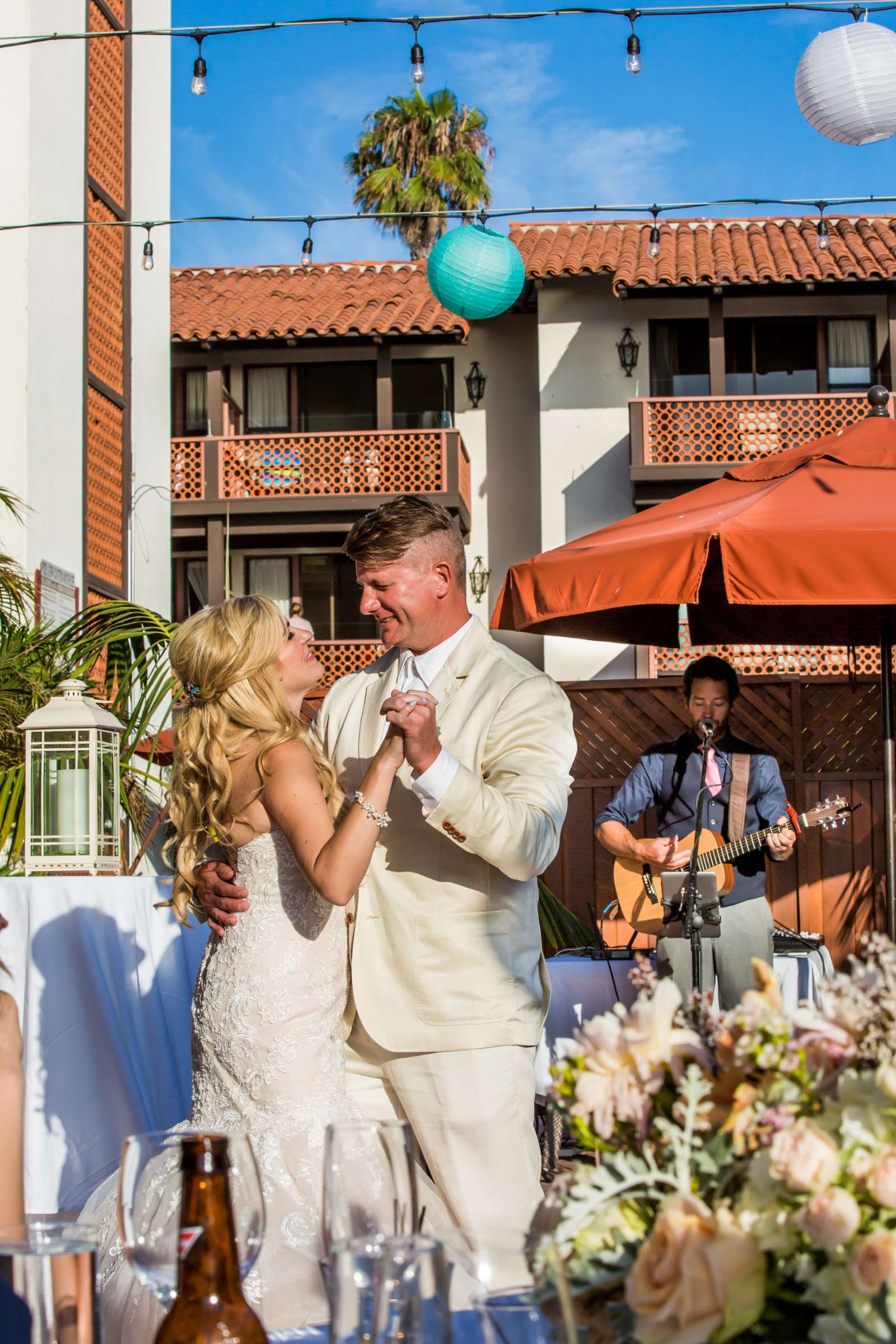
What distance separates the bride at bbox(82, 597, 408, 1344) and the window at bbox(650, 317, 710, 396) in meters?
19.5

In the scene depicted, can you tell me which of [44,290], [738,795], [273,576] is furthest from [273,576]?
[738,795]

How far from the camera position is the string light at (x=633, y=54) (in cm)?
628

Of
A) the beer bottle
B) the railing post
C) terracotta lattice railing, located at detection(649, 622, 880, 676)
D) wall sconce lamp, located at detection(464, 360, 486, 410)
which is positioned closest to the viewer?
the beer bottle

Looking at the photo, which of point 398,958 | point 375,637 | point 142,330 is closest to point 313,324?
point 375,637

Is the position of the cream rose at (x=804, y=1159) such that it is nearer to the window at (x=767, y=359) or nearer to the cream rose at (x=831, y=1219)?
the cream rose at (x=831, y=1219)

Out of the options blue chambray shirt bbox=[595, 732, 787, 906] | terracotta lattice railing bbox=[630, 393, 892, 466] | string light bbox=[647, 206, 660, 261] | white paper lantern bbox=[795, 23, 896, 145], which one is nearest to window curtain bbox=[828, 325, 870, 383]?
terracotta lattice railing bbox=[630, 393, 892, 466]

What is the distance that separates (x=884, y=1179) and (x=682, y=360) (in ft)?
71.3

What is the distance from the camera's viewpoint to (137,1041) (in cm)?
412

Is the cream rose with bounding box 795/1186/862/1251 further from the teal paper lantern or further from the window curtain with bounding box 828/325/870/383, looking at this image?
the window curtain with bounding box 828/325/870/383

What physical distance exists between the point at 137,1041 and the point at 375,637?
19.2 m

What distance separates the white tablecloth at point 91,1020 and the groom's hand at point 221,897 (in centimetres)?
121

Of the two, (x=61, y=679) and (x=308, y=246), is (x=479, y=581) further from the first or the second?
(x=61, y=679)

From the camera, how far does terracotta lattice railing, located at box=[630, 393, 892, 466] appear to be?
1988 centimetres

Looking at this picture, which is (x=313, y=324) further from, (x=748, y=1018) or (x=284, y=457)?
(x=748, y=1018)
